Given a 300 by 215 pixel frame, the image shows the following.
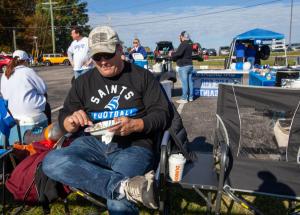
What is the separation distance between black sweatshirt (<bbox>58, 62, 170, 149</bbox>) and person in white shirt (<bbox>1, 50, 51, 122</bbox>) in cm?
119

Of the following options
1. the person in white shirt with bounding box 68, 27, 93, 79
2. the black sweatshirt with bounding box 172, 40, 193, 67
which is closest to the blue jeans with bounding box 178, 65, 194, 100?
the black sweatshirt with bounding box 172, 40, 193, 67

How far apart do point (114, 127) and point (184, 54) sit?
615 cm

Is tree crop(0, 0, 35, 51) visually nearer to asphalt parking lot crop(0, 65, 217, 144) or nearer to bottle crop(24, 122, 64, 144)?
asphalt parking lot crop(0, 65, 217, 144)

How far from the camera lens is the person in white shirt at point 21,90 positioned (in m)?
3.59

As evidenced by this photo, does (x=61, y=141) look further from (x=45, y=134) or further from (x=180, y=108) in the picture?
(x=180, y=108)

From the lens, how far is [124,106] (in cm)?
253

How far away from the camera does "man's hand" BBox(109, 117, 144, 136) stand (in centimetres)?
210

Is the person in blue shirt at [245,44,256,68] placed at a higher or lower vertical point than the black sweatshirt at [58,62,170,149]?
higher

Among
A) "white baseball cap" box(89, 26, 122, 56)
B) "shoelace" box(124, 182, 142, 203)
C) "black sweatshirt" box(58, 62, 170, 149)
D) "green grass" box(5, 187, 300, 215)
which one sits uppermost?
"white baseball cap" box(89, 26, 122, 56)

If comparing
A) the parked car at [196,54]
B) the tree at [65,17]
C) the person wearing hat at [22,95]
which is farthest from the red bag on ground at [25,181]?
the tree at [65,17]

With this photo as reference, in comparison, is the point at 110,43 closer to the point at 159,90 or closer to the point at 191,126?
the point at 159,90

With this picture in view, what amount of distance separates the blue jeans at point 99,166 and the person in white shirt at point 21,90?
1.34 meters

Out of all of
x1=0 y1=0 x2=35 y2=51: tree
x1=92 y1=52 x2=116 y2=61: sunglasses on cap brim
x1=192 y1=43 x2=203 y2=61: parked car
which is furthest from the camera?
x1=0 y1=0 x2=35 y2=51: tree

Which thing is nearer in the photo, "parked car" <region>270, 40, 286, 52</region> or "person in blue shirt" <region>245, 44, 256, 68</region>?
"parked car" <region>270, 40, 286, 52</region>
